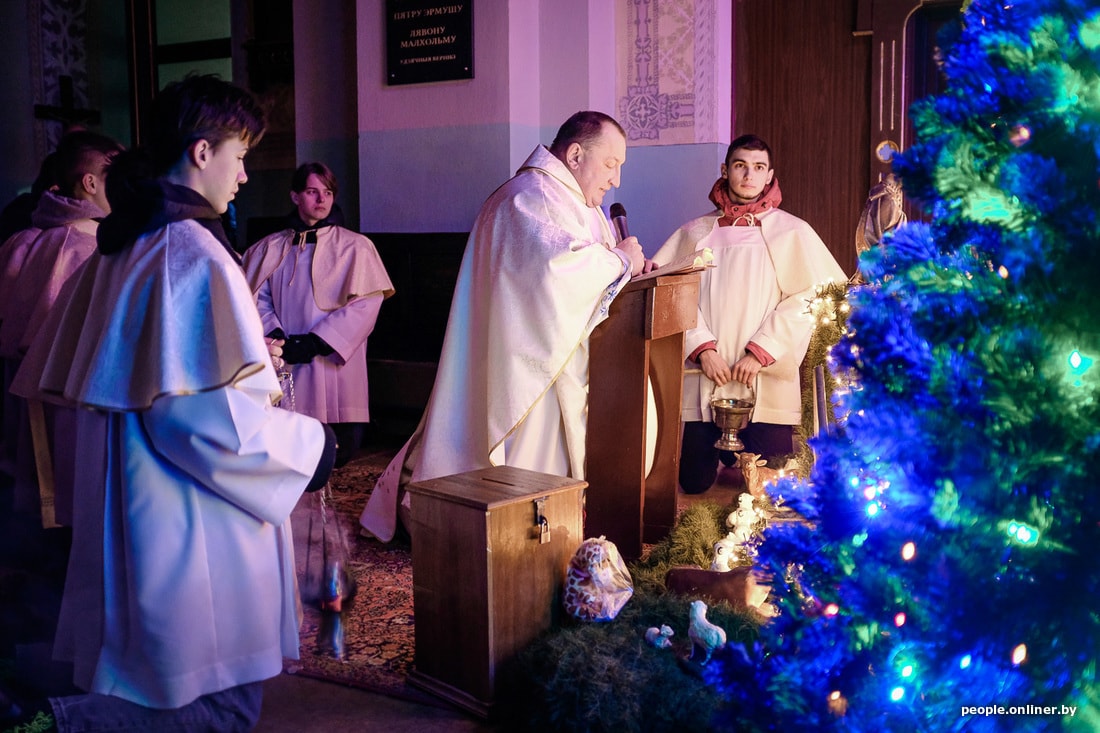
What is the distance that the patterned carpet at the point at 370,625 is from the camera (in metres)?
3.04

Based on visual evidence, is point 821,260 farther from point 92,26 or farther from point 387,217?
point 92,26

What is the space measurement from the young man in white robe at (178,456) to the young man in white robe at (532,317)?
1498 mm

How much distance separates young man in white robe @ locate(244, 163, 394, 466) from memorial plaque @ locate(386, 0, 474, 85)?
1.28 m

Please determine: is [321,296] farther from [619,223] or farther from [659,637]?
[659,637]

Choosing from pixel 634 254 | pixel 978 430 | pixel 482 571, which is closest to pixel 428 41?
pixel 634 254

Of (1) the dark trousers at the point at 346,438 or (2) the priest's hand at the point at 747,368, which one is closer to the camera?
(2) the priest's hand at the point at 747,368

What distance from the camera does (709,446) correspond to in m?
5.34

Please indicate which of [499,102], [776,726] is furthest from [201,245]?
[499,102]

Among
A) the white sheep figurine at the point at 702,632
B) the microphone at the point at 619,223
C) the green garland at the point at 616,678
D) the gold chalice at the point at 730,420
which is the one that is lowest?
the green garland at the point at 616,678

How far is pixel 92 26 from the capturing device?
990 centimetres

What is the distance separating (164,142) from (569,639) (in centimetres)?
167

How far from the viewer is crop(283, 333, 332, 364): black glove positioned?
219 inches

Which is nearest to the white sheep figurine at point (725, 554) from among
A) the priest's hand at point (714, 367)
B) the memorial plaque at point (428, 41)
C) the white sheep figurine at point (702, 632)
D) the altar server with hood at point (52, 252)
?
the white sheep figurine at point (702, 632)

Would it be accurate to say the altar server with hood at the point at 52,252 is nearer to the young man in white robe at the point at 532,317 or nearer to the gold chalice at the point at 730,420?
the young man in white robe at the point at 532,317
